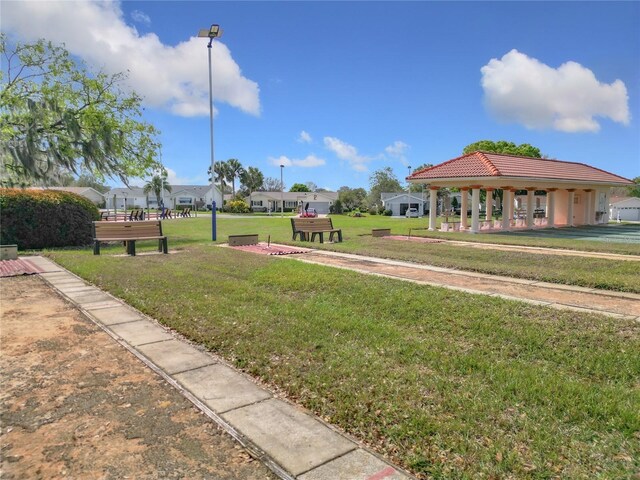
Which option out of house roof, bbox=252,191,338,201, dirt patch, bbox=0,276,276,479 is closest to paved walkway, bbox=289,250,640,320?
dirt patch, bbox=0,276,276,479

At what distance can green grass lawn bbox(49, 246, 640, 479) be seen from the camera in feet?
9.59

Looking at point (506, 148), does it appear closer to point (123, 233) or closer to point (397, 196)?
point (397, 196)

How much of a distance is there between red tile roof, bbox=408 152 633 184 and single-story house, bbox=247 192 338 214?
5880 centimetres

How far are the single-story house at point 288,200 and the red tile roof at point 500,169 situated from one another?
58.8 metres

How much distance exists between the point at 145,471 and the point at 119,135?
17.6 m

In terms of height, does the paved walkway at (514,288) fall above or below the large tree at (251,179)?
below

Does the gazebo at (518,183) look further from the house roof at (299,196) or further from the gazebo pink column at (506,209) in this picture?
the house roof at (299,196)

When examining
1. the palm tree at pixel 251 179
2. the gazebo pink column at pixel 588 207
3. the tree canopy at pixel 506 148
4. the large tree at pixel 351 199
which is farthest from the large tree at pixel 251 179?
the gazebo pink column at pixel 588 207

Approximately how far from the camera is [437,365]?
4.32 metres

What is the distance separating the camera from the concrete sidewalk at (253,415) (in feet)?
9.00

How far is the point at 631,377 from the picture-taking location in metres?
4.05

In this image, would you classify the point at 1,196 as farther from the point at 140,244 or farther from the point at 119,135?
the point at 119,135

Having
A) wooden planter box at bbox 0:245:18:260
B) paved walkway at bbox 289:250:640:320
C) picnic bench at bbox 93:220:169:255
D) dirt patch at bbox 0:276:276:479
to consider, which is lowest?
dirt patch at bbox 0:276:276:479

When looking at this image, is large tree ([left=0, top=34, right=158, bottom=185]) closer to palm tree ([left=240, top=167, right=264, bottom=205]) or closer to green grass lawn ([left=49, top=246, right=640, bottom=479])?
green grass lawn ([left=49, top=246, right=640, bottom=479])
